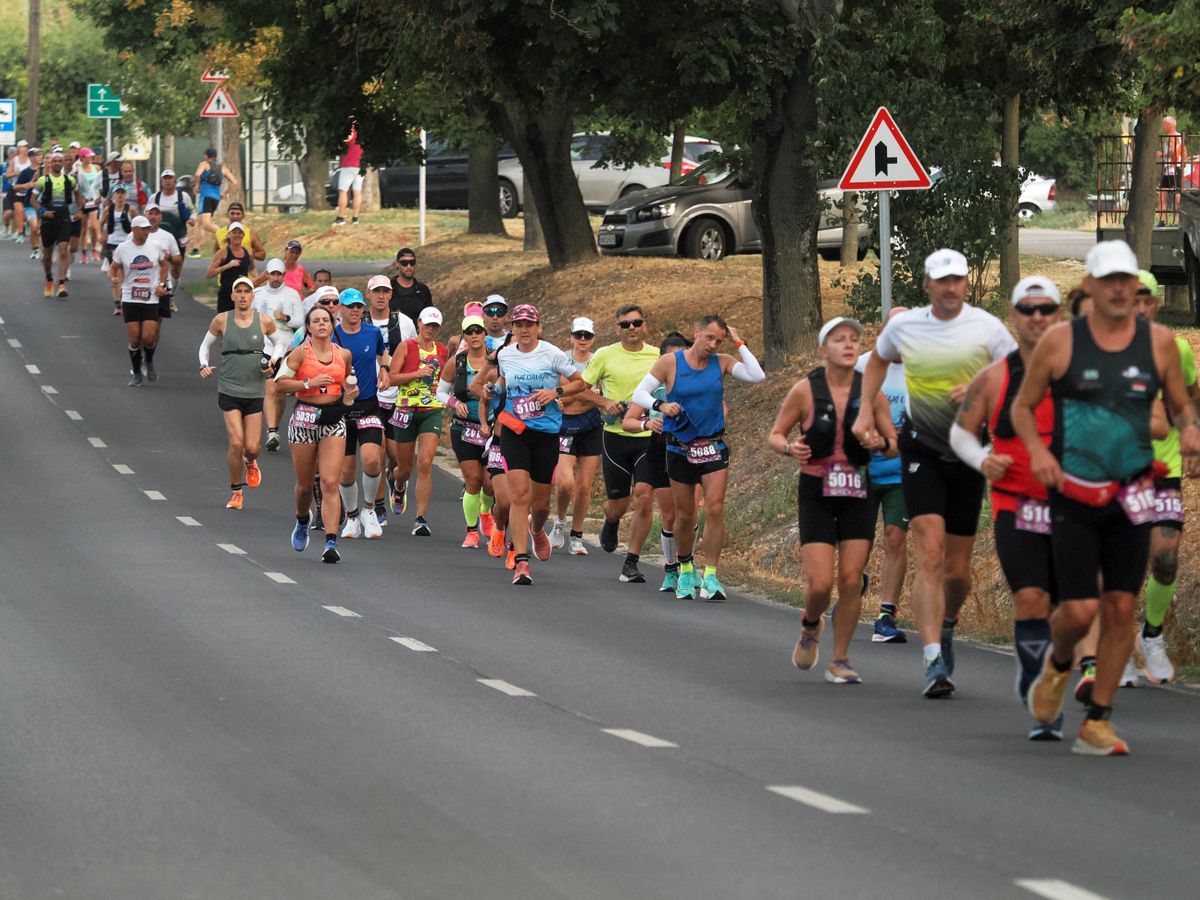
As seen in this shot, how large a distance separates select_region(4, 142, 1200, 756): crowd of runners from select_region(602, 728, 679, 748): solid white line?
1526 millimetres

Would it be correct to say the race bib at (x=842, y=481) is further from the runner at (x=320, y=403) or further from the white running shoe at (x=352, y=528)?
the white running shoe at (x=352, y=528)

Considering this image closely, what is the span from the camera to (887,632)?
14594 mm

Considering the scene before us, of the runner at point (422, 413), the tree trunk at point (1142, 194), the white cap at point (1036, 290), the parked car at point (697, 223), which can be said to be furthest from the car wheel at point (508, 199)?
the white cap at point (1036, 290)

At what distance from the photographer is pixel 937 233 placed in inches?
939

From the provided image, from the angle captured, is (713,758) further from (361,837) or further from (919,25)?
(919,25)

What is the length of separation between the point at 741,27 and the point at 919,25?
1839 mm

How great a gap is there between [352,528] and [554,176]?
15.4m

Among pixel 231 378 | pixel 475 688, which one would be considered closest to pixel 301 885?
pixel 475 688

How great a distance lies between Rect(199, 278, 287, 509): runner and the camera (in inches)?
859

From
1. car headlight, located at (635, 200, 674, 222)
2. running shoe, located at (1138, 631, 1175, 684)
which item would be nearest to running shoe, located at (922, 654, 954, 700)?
running shoe, located at (1138, 631, 1175, 684)

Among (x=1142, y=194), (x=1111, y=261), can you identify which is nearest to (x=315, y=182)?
(x=1142, y=194)

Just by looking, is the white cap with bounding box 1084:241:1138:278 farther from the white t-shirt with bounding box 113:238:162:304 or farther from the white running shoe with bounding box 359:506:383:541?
the white t-shirt with bounding box 113:238:162:304

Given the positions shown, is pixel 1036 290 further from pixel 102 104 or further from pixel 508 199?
pixel 508 199

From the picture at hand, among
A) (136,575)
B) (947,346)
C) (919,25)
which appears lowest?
(136,575)
